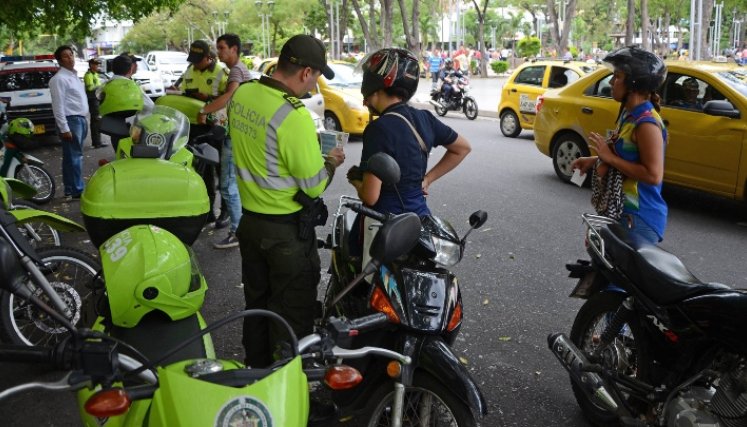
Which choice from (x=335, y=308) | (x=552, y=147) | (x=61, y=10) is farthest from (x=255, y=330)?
(x=61, y=10)

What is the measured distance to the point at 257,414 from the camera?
184cm

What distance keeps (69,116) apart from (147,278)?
25.1 feet

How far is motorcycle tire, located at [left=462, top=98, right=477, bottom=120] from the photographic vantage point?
725 inches

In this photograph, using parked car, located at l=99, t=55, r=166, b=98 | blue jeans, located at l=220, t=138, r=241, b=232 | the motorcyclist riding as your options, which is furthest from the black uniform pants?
parked car, located at l=99, t=55, r=166, b=98

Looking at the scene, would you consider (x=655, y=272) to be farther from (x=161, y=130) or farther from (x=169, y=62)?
(x=169, y=62)

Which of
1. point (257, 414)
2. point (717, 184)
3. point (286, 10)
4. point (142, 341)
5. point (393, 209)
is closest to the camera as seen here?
point (257, 414)

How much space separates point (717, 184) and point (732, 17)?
55.7 meters

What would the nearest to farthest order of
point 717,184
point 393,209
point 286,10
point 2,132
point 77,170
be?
point 393,209 → point 717,184 → point 2,132 → point 77,170 → point 286,10

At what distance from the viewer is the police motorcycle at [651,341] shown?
Answer: 2848 millimetres

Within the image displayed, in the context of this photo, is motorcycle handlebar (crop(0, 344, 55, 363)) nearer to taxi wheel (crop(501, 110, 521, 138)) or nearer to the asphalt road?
the asphalt road

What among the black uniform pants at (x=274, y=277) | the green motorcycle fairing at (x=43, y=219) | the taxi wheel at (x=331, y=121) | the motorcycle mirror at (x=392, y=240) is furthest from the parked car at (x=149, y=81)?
the motorcycle mirror at (x=392, y=240)

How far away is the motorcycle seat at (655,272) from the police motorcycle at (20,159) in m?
6.70

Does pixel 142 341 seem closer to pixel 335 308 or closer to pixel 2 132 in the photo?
pixel 335 308

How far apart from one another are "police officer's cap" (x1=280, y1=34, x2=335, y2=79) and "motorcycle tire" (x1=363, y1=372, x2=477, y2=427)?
157 cm
